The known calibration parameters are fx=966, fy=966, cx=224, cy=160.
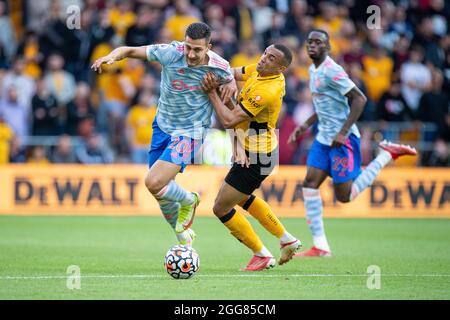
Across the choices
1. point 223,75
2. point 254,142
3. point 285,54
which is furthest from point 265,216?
point 285,54

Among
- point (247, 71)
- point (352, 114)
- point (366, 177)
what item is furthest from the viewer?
point (366, 177)

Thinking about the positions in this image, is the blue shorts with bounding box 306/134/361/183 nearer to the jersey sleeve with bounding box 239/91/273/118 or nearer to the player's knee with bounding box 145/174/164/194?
the jersey sleeve with bounding box 239/91/273/118

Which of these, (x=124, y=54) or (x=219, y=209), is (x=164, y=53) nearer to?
(x=124, y=54)

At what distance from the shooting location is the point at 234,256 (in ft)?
39.3

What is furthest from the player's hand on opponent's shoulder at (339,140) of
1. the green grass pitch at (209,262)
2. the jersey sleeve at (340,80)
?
the green grass pitch at (209,262)

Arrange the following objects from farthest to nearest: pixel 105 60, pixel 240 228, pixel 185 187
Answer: pixel 185 187 → pixel 240 228 → pixel 105 60

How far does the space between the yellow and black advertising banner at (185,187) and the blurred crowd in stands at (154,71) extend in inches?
26.5

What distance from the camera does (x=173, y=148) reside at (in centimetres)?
1030

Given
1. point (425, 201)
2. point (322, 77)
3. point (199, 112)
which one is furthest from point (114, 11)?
point (199, 112)

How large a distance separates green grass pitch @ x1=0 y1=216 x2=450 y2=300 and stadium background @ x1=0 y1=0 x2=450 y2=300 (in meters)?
0.10

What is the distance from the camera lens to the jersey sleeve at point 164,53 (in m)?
10.2

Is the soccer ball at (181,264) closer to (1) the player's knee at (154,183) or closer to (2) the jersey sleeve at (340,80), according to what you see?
(1) the player's knee at (154,183)

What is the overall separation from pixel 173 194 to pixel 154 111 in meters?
8.66

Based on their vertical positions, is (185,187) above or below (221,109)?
below
